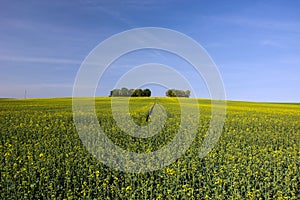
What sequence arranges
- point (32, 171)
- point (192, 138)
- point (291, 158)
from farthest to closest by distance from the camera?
point (192, 138), point (291, 158), point (32, 171)

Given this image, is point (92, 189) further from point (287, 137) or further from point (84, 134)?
point (287, 137)

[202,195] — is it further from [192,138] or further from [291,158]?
[192,138]

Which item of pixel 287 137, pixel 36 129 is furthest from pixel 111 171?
pixel 287 137

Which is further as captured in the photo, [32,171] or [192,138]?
[192,138]

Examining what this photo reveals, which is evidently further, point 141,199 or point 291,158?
point 291,158

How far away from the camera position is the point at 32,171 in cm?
1068

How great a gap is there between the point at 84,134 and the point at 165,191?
875 cm

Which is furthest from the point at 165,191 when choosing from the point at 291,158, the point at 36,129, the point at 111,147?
the point at 36,129

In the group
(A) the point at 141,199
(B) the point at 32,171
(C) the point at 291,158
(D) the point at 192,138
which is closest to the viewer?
(A) the point at 141,199

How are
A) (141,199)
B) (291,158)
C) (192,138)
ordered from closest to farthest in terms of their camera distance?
(141,199) < (291,158) < (192,138)

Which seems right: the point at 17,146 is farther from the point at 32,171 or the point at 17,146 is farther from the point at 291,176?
the point at 291,176

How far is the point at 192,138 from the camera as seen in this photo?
1681cm

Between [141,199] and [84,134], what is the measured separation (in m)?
8.96

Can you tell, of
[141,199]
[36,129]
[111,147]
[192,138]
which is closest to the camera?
[141,199]
